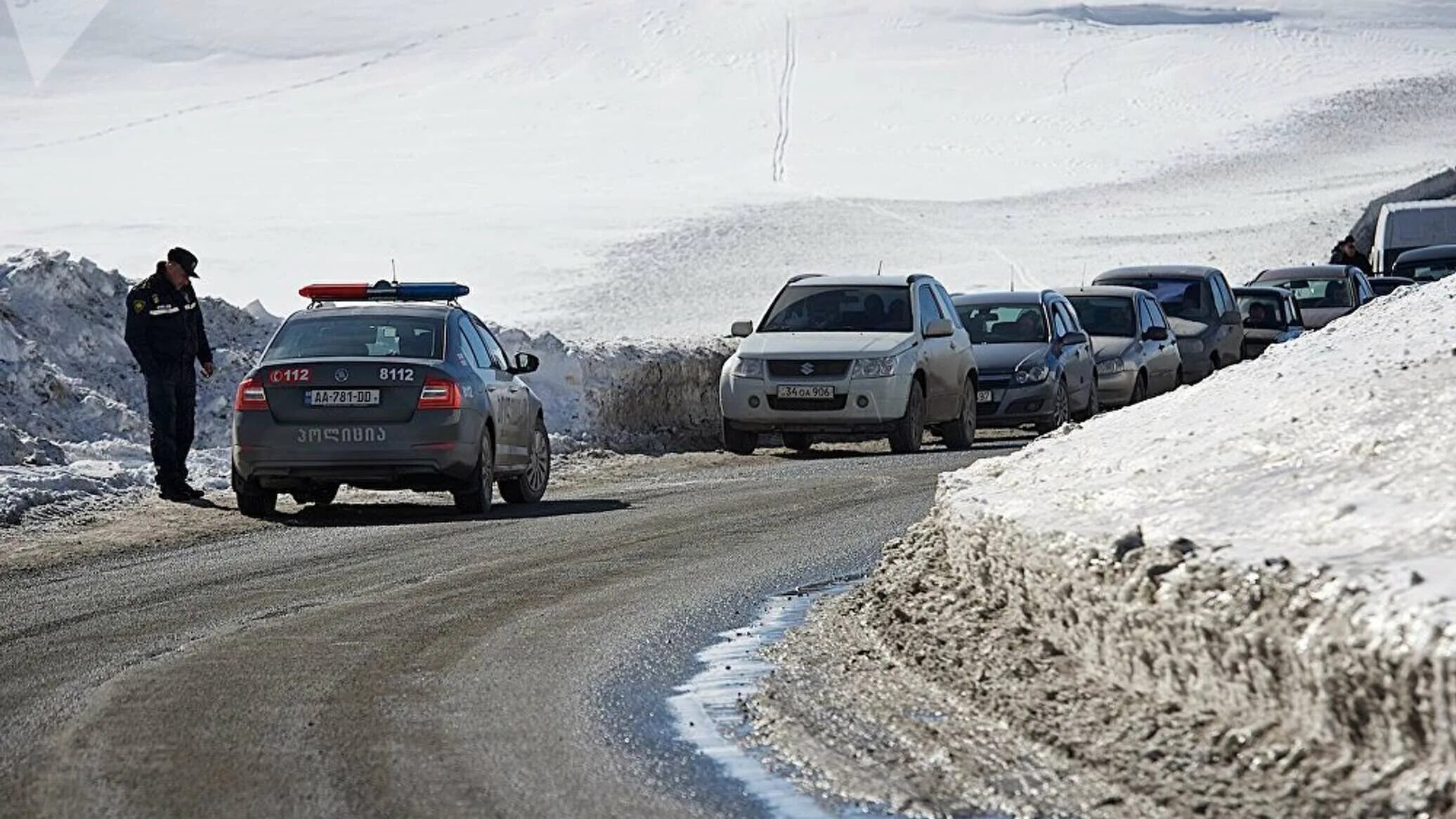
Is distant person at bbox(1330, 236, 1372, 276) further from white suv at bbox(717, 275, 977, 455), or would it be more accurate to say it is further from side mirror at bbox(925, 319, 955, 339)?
side mirror at bbox(925, 319, 955, 339)

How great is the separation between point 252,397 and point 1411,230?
2948cm

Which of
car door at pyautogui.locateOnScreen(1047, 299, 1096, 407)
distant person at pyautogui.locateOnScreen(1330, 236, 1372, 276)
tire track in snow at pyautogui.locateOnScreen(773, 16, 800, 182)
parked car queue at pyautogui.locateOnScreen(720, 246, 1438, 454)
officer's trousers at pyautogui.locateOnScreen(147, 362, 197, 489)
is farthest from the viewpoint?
tire track in snow at pyautogui.locateOnScreen(773, 16, 800, 182)

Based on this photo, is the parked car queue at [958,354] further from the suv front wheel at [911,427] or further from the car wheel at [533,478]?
the car wheel at [533,478]

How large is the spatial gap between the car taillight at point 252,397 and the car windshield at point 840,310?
26.4ft

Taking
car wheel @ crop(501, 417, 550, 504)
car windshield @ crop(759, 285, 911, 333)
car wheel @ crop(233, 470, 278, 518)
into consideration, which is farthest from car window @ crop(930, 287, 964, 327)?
car wheel @ crop(233, 470, 278, 518)

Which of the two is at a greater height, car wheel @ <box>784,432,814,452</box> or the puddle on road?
the puddle on road

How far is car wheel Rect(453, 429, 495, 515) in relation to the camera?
15.8 meters

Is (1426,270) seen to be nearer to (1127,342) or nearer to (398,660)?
(1127,342)

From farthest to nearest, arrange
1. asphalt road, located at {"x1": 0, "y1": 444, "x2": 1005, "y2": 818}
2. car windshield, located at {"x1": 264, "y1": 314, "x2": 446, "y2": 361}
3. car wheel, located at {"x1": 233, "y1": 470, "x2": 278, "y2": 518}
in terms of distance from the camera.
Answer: car windshield, located at {"x1": 264, "y1": 314, "x2": 446, "y2": 361}, car wheel, located at {"x1": 233, "y1": 470, "x2": 278, "y2": 518}, asphalt road, located at {"x1": 0, "y1": 444, "x2": 1005, "y2": 818}

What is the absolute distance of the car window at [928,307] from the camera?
22703mm

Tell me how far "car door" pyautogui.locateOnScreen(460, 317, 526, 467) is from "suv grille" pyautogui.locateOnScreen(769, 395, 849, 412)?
5090 millimetres

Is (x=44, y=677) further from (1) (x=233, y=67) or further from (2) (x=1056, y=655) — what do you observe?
(1) (x=233, y=67)

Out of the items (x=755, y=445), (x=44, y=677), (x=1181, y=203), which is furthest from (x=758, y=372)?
(x=1181, y=203)

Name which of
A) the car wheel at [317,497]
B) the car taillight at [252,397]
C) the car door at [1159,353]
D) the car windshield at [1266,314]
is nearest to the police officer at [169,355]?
the car wheel at [317,497]
